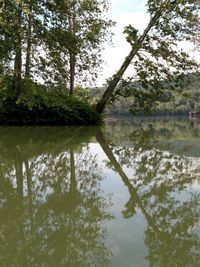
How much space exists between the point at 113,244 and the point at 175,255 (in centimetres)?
51

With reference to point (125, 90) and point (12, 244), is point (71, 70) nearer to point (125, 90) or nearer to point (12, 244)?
point (125, 90)

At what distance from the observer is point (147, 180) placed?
18.9 ft

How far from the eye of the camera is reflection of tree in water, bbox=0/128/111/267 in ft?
9.79

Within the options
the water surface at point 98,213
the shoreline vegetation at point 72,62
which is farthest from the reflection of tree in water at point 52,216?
the shoreline vegetation at point 72,62

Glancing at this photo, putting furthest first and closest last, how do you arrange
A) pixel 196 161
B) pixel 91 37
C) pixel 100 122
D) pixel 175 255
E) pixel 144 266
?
pixel 91 37
pixel 100 122
pixel 196 161
pixel 175 255
pixel 144 266

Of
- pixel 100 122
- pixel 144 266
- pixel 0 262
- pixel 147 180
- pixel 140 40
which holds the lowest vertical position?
pixel 144 266

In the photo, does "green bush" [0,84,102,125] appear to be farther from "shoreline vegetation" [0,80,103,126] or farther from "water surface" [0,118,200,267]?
"water surface" [0,118,200,267]

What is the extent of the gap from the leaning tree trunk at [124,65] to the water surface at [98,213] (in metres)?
15.4

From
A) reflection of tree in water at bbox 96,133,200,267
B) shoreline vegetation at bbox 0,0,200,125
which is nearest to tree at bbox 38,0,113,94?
shoreline vegetation at bbox 0,0,200,125

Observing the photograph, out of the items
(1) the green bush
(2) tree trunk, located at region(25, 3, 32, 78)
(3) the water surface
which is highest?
(2) tree trunk, located at region(25, 3, 32, 78)

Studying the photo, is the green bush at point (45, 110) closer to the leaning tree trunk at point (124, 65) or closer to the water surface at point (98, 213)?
the leaning tree trunk at point (124, 65)

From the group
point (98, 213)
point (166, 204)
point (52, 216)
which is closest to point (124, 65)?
point (166, 204)

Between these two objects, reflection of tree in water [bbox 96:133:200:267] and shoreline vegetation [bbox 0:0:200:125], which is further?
shoreline vegetation [bbox 0:0:200:125]

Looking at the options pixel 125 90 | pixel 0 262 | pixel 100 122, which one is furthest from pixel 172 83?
pixel 0 262
